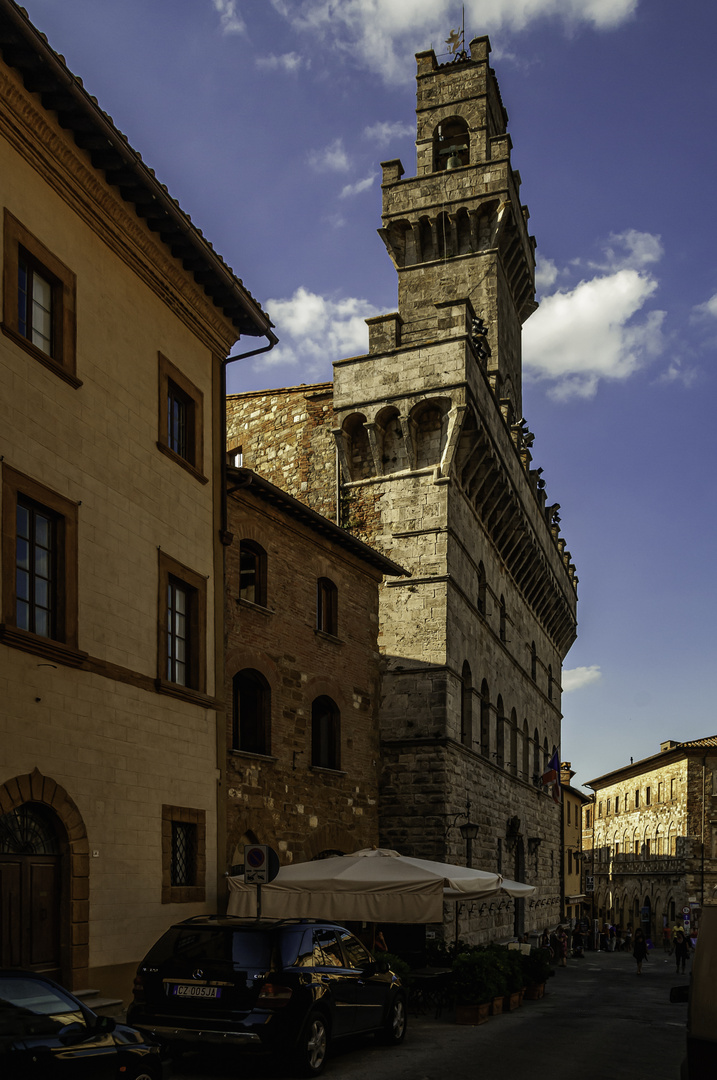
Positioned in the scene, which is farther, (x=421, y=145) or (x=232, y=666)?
(x=421, y=145)

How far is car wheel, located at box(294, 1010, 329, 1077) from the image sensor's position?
34.8 ft

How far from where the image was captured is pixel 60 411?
1316 centimetres

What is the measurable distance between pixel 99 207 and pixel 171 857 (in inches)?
341

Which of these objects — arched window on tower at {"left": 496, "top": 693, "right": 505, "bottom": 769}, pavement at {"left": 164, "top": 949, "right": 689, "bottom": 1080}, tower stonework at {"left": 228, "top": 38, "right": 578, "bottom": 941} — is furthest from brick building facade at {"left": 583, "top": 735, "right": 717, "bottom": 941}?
pavement at {"left": 164, "top": 949, "right": 689, "bottom": 1080}

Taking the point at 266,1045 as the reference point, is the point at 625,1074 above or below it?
below

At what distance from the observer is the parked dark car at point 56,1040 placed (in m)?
6.91

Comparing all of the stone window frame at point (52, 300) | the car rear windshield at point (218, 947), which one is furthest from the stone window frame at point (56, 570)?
the car rear windshield at point (218, 947)

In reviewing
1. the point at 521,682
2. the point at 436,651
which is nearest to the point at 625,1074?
the point at 436,651

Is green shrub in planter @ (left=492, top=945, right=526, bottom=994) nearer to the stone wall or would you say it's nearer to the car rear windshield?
the stone wall

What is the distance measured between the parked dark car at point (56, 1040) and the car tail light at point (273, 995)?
8.24ft

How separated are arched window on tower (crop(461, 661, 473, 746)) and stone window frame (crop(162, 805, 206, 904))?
13591mm

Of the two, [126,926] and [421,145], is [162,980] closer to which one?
[126,926]

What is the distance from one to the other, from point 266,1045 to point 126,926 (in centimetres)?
389

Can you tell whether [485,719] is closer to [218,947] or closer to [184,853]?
[184,853]
